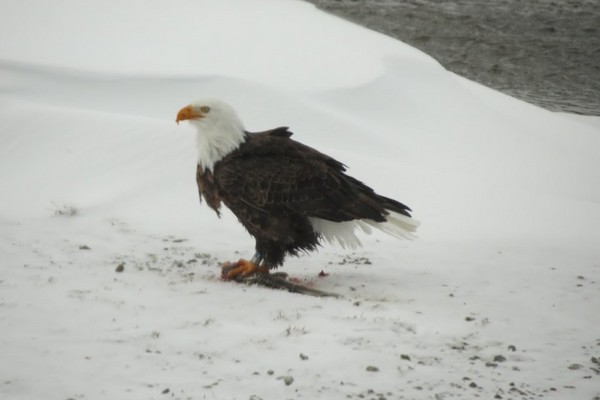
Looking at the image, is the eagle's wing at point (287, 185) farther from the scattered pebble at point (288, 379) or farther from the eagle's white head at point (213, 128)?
the scattered pebble at point (288, 379)

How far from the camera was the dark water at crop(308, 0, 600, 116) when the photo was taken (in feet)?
48.1

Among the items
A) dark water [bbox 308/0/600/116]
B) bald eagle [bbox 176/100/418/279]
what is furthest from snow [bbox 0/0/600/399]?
dark water [bbox 308/0/600/116]

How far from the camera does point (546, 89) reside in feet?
47.8

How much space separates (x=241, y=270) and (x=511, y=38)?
14194 mm

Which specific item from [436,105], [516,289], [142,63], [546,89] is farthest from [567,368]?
[546,89]

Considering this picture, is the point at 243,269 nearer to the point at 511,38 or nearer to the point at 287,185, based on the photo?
the point at 287,185

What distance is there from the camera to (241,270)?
5.46 m

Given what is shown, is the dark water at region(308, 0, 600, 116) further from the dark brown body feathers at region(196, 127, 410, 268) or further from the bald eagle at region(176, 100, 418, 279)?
the dark brown body feathers at region(196, 127, 410, 268)

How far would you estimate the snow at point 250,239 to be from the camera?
3.84 meters

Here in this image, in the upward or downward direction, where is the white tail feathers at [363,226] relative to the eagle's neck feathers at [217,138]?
downward

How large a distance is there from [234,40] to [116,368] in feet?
24.4

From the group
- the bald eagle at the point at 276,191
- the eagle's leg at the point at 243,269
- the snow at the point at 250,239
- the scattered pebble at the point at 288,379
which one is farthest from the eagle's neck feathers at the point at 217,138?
the scattered pebble at the point at 288,379

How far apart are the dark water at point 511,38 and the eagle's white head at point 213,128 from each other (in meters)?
9.06

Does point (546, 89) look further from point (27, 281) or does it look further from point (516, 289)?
point (27, 281)
